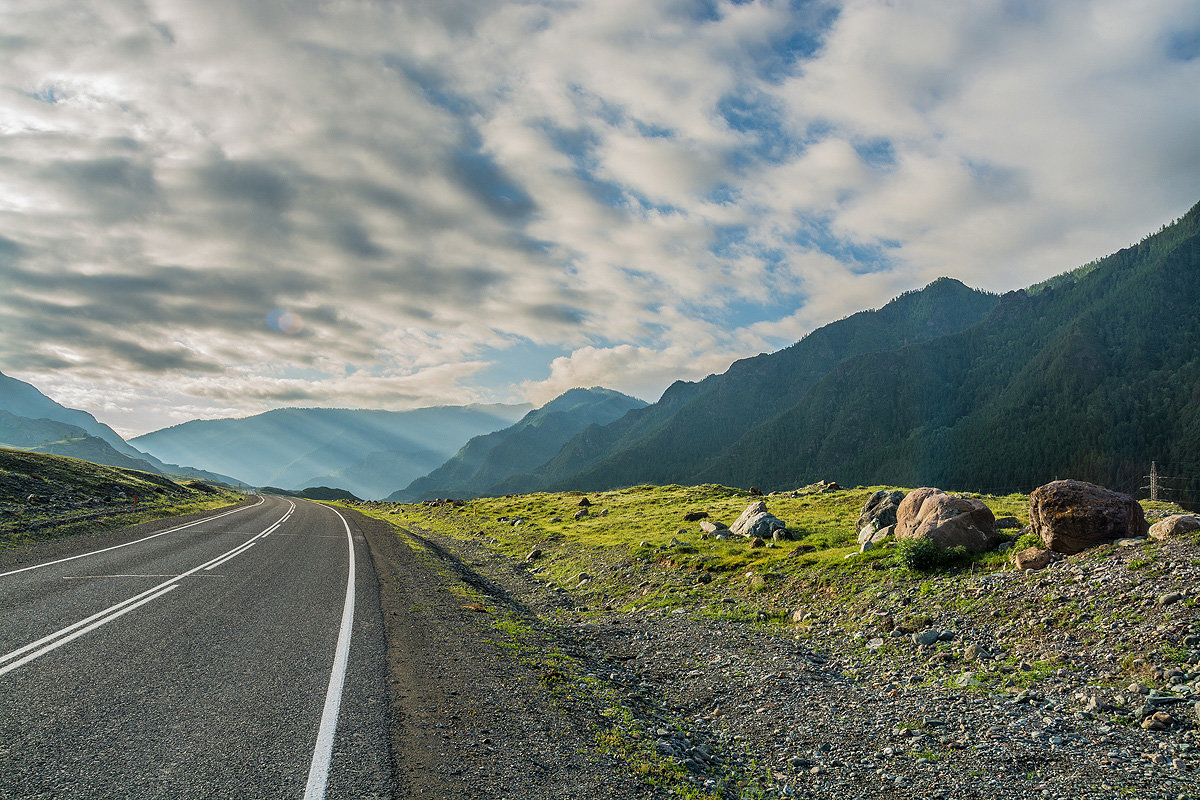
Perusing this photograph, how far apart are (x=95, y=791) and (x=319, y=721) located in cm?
260

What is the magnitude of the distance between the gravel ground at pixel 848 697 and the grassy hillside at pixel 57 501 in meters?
28.4

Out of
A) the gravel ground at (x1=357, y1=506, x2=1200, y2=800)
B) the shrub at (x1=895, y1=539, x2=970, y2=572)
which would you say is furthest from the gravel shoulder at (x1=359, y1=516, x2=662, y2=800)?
the shrub at (x1=895, y1=539, x2=970, y2=572)

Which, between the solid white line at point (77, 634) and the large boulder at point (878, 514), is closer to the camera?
the solid white line at point (77, 634)

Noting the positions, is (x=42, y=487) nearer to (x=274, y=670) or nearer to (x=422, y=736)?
(x=274, y=670)

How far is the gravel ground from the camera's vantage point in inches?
324

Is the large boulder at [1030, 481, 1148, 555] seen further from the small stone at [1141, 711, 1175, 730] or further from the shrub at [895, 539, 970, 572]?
the small stone at [1141, 711, 1175, 730]

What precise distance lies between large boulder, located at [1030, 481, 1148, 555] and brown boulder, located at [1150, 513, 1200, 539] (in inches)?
26.2

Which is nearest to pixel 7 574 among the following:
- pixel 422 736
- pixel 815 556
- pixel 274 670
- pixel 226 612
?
pixel 226 612

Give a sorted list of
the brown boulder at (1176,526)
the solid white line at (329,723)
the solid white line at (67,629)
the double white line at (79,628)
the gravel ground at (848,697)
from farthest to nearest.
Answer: the brown boulder at (1176,526) → the solid white line at (67,629) → the double white line at (79,628) → the gravel ground at (848,697) → the solid white line at (329,723)

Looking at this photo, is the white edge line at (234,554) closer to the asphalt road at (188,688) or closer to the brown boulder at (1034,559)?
the asphalt road at (188,688)

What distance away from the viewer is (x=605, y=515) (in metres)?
51.0

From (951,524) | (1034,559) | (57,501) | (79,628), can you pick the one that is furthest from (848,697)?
(57,501)

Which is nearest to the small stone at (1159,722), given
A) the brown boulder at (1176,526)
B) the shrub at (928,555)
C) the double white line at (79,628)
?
the brown boulder at (1176,526)

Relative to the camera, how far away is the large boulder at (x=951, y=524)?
58.1 feet
